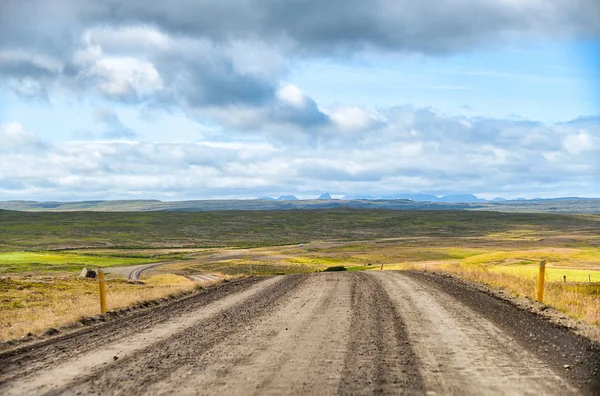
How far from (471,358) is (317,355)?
8.53 feet

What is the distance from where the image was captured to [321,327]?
12.9 metres

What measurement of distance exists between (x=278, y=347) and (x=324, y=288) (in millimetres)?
13047

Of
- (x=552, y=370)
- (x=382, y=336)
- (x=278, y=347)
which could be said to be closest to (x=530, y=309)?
(x=382, y=336)

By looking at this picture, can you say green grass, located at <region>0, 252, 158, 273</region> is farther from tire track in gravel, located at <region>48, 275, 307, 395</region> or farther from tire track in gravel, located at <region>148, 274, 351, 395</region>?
tire track in gravel, located at <region>148, 274, 351, 395</region>

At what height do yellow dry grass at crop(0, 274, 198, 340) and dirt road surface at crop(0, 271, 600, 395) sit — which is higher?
dirt road surface at crop(0, 271, 600, 395)

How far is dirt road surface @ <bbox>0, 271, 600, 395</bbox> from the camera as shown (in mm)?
7777

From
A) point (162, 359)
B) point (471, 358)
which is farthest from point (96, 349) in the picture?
point (471, 358)

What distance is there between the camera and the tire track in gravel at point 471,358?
298 inches

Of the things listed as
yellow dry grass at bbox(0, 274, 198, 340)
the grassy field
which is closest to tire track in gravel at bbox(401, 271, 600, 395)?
the grassy field

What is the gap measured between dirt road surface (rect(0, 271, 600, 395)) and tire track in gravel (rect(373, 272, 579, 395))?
20 mm

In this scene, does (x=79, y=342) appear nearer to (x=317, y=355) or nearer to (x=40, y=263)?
(x=317, y=355)

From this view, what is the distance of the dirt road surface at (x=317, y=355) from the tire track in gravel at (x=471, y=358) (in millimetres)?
20

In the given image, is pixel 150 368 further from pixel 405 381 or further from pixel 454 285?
pixel 454 285

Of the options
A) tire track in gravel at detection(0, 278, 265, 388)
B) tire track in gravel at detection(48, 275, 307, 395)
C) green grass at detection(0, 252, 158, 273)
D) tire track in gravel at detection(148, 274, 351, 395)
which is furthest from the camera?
green grass at detection(0, 252, 158, 273)
